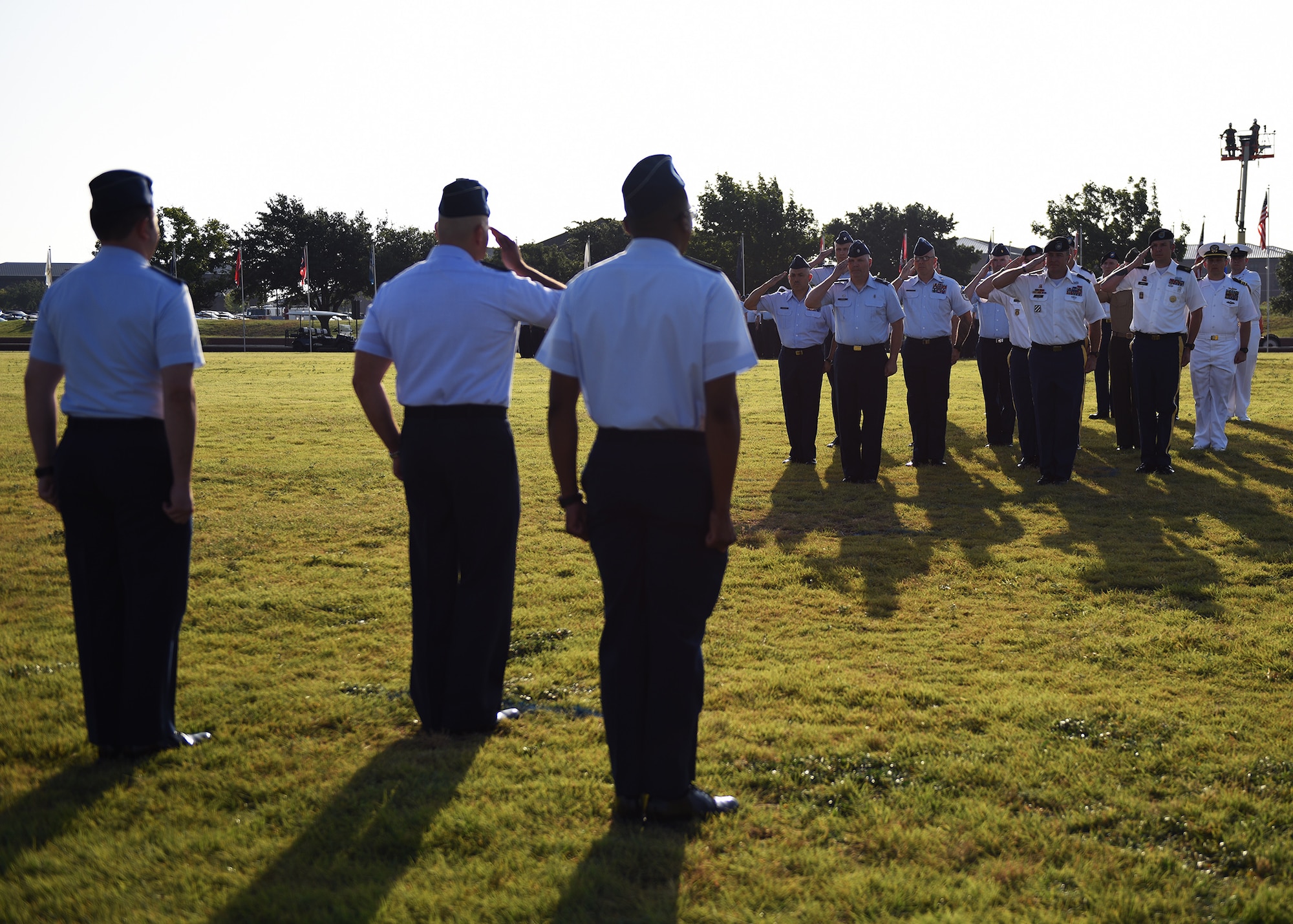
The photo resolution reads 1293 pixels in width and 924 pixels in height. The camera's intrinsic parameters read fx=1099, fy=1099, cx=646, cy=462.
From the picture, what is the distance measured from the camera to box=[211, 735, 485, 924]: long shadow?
10.1ft

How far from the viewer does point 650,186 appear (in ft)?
11.4

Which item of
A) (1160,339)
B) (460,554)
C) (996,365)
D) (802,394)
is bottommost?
(460,554)

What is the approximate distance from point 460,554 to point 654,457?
1.22m

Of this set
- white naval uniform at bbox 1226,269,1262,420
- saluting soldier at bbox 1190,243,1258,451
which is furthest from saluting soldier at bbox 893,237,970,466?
white naval uniform at bbox 1226,269,1262,420

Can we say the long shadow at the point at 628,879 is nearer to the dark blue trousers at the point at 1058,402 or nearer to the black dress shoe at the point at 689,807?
the black dress shoe at the point at 689,807

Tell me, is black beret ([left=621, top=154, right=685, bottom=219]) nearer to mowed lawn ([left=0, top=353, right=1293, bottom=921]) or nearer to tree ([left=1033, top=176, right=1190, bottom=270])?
mowed lawn ([left=0, top=353, right=1293, bottom=921])

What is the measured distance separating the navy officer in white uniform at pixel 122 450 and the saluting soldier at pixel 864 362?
7.78 meters

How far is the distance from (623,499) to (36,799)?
226cm

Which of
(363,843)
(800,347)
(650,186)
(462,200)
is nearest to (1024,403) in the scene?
(800,347)

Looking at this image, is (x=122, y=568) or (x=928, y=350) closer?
(x=122, y=568)

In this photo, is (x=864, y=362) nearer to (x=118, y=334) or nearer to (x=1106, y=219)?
(x=118, y=334)

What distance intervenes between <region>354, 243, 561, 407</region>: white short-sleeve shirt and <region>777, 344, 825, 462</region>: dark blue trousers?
25.6 ft

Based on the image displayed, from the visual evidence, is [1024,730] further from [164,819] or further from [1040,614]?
[164,819]

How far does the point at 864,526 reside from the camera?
8.88m
